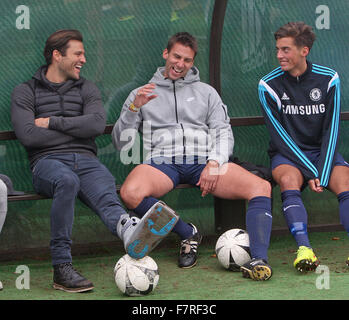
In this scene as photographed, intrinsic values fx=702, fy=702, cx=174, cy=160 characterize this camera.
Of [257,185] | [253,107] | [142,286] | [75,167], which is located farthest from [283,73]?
[142,286]

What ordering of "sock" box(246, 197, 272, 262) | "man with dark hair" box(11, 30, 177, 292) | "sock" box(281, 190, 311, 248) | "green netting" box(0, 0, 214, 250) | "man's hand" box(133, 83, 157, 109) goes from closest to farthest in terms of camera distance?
1. "man with dark hair" box(11, 30, 177, 292)
2. "sock" box(246, 197, 272, 262)
3. "sock" box(281, 190, 311, 248)
4. "man's hand" box(133, 83, 157, 109)
5. "green netting" box(0, 0, 214, 250)

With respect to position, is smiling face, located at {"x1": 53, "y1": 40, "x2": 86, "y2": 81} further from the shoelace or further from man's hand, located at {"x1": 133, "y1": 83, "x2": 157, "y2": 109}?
the shoelace

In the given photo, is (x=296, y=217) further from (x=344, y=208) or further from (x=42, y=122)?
(x=42, y=122)

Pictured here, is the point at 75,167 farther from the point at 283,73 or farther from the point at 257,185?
the point at 283,73

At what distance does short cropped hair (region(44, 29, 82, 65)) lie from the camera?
528 cm

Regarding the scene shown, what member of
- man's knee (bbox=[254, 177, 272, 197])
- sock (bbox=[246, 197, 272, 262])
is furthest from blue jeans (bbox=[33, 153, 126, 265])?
man's knee (bbox=[254, 177, 272, 197])

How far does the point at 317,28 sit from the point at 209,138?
151 cm

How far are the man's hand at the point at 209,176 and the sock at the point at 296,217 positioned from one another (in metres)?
0.53

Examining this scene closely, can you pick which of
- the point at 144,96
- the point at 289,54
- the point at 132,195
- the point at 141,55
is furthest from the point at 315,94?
the point at 132,195

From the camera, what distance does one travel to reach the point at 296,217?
4992mm

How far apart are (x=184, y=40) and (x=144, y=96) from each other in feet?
2.01

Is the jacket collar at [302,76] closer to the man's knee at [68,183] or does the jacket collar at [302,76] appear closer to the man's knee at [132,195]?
the man's knee at [132,195]

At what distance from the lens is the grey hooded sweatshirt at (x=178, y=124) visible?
5.41 meters

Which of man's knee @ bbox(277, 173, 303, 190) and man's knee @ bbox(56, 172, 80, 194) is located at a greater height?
man's knee @ bbox(56, 172, 80, 194)
